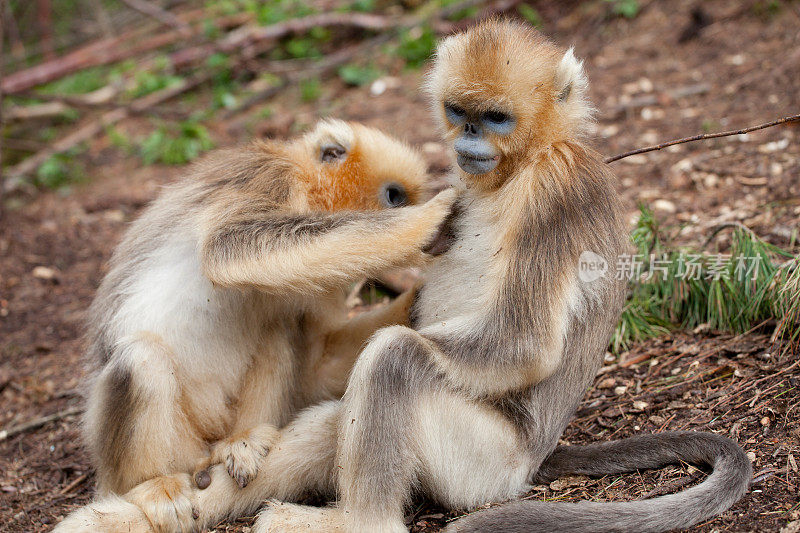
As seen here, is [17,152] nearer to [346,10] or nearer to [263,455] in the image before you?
[346,10]

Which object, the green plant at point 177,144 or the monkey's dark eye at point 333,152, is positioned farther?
the green plant at point 177,144

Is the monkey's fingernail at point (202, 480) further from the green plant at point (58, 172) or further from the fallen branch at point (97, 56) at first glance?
the fallen branch at point (97, 56)

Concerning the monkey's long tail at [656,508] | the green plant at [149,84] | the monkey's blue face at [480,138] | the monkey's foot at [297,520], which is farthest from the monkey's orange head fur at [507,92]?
the green plant at [149,84]

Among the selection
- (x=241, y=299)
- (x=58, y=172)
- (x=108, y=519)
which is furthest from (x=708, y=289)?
(x=58, y=172)

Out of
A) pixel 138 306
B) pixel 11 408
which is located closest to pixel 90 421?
pixel 138 306

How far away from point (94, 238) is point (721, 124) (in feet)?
18.3

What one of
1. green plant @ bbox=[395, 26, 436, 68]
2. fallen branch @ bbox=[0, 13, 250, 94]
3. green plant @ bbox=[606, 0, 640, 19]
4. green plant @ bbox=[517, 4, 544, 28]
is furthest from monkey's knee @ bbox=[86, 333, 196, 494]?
fallen branch @ bbox=[0, 13, 250, 94]

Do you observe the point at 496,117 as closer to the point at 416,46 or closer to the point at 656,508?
the point at 656,508

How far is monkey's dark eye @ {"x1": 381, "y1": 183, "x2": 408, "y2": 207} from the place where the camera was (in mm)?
3754

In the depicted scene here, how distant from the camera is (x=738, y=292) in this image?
13.9 feet

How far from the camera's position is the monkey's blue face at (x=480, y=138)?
307 centimetres

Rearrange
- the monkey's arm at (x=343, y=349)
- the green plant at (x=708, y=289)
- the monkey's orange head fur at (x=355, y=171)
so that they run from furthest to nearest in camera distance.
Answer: the green plant at (x=708, y=289), the monkey's arm at (x=343, y=349), the monkey's orange head fur at (x=355, y=171)

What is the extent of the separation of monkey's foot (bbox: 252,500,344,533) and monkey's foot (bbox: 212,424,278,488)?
0.77ft

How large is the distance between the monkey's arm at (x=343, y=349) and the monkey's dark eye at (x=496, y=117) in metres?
1.09
